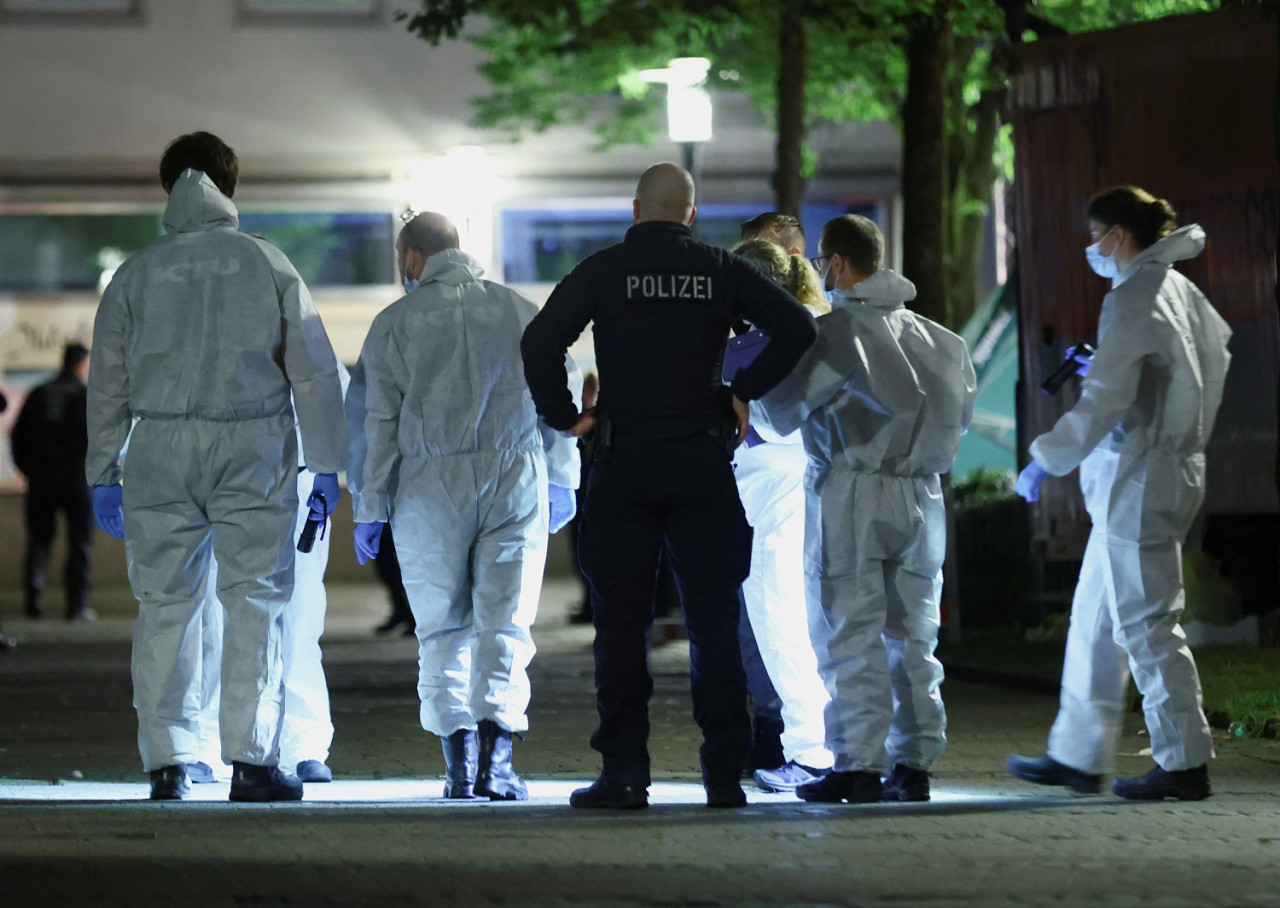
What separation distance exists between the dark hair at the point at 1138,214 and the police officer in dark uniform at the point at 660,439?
1.17 metres

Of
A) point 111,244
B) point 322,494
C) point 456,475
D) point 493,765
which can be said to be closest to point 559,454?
point 456,475

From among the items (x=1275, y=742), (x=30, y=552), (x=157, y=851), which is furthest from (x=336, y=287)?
(x=157, y=851)

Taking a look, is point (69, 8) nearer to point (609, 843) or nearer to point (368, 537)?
point (368, 537)

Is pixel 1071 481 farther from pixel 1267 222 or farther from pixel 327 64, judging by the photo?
pixel 327 64

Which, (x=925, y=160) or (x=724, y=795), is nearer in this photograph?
(x=724, y=795)

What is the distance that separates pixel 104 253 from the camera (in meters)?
24.0

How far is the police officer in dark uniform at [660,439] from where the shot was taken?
22.7 feet

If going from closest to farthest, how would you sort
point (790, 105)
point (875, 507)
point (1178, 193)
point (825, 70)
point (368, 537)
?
point (875, 507) → point (368, 537) → point (1178, 193) → point (790, 105) → point (825, 70)

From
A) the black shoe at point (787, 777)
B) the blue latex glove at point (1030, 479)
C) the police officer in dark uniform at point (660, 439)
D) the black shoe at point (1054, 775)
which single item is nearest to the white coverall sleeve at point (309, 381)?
the police officer in dark uniform at point (660, 439)

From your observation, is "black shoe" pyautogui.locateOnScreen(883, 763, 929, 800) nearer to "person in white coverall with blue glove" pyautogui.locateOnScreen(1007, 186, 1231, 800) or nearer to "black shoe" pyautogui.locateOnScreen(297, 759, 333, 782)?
"person in white coverall with blue glove" pyautogui.locateOnScreen(1007, 186, 1231, 800)

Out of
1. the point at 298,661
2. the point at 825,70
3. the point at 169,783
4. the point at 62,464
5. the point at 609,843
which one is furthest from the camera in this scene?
the point at 825,70

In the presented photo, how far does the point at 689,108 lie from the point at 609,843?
9.26 metres

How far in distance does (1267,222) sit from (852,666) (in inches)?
216

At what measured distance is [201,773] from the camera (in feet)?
25.9
